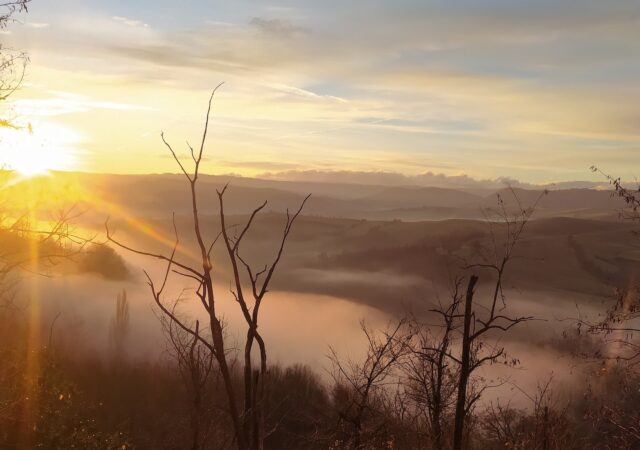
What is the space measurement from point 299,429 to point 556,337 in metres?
87.9

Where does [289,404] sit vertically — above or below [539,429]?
below

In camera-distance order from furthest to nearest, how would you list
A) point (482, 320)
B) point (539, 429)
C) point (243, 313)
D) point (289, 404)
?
point (289, 404)
point (539, 429)
point (482, 320)
point (243, 313)

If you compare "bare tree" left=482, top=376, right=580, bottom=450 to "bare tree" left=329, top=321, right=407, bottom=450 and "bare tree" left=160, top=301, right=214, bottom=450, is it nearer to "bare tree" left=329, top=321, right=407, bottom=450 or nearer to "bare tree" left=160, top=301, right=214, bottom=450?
"bare tree" left=329, top=321, right=407, bottom=450

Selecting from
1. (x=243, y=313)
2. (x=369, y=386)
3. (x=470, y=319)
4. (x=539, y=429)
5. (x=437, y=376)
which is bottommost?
(x=539, y=429)

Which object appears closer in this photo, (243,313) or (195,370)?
(243,313)

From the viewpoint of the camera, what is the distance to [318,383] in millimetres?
75312

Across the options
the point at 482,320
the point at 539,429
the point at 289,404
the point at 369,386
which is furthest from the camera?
the point at 289,404

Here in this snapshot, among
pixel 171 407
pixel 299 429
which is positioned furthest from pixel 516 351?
pixel 171 407

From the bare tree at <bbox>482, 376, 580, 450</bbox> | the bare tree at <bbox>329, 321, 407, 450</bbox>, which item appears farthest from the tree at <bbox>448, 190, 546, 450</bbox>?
the bare tree at <bbox>482, 376, 580, 450</bbox>

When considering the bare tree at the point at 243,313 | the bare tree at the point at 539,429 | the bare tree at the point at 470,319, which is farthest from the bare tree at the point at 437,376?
the bare tree at the point at 243,313

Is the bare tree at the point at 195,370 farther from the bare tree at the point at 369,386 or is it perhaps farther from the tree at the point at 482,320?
the bare tree at the point at 369,386

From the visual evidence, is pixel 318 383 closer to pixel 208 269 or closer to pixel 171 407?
pixel 171 407

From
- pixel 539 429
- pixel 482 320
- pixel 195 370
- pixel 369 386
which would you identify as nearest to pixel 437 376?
pixel 369 386

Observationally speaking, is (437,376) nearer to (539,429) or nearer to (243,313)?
(539,429)
